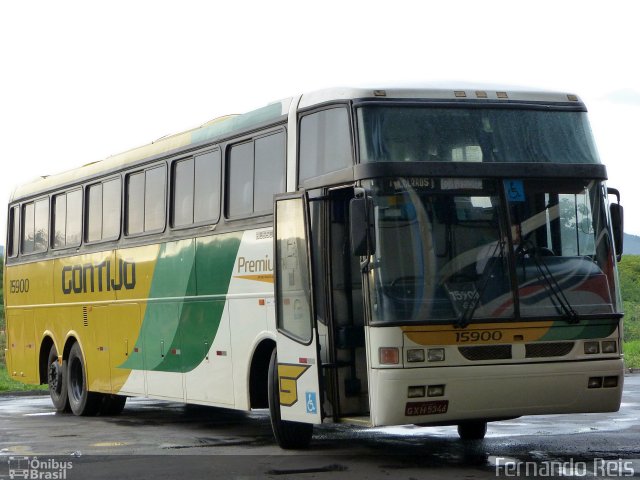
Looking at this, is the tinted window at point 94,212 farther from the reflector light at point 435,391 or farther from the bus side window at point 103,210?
the reflector light at point 435,391

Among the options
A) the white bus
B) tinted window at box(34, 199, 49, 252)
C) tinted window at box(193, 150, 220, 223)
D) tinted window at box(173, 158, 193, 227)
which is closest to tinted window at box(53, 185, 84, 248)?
tinted window at box(34, 199, 49, 252)

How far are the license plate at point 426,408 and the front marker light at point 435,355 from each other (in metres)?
0.37

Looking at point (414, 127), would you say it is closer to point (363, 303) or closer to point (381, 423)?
point (363, 303)

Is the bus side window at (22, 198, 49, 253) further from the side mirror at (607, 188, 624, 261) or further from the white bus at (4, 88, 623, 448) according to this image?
the side mirror at (607, 188, 624, 261)

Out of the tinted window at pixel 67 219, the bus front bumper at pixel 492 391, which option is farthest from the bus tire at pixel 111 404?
the bus front bumper at pixel 492 391

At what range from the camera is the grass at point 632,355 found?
2850 cm

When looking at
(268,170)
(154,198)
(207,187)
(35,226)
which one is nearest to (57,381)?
(35,226)

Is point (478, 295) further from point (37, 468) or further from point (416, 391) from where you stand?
point (37, 468)

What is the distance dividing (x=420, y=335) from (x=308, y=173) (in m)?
2.37

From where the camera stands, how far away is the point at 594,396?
1156 centimetres

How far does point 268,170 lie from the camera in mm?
13609

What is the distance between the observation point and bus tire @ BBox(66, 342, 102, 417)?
19078 mm

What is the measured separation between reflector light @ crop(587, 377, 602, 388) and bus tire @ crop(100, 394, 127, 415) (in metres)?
9.54

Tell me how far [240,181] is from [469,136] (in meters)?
3.39
